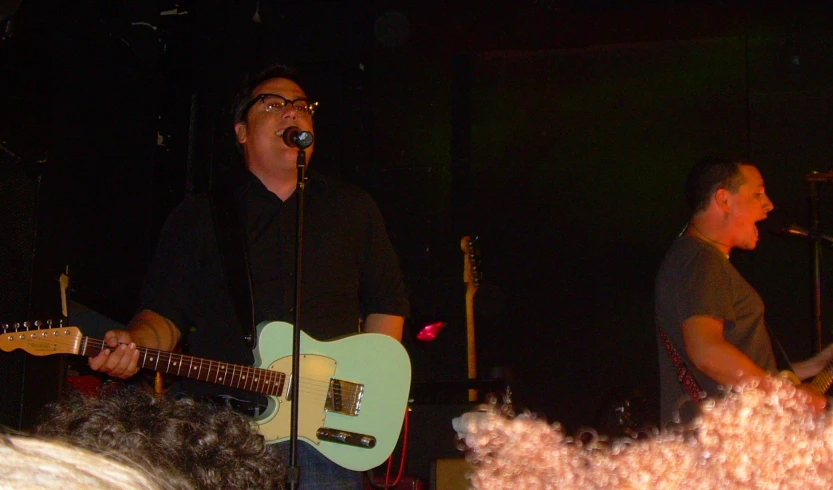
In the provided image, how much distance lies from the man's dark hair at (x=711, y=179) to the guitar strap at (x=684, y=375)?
59 cm

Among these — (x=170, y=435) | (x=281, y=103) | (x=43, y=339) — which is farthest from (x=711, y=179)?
(x=170, y=435)

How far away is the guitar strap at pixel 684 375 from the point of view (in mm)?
3582

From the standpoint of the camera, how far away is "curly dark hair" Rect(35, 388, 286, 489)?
849mm

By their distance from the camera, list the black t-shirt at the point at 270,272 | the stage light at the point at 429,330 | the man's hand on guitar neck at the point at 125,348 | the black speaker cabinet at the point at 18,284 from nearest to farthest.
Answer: the man's hand on guitar neck at the point at 125,348 < the black t-shirt at the point at 270,272 < the black speaker cabinet at the point at 18,284 < the stage light at the point at 429,330

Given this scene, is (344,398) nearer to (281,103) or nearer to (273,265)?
(273,265)

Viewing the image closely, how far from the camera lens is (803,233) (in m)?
4.60

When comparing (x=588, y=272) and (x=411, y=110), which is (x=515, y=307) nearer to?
(x=588, y=272)

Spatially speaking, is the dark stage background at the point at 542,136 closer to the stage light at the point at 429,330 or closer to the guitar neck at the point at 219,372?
the stage light at the point at 429,330

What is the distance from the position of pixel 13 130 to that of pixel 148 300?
0.88 meters

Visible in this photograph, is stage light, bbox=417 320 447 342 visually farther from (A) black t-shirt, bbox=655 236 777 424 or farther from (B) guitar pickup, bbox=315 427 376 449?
(B) guitar pickup, bbox=315 427 376 449

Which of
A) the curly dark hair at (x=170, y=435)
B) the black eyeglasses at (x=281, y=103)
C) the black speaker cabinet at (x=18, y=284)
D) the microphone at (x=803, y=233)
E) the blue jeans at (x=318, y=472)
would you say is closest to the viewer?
the curly dark hair at (x=170, y=435)

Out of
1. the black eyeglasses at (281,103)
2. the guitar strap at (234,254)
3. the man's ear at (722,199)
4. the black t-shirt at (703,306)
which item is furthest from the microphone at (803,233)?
→ the guitar strap at (234,254)

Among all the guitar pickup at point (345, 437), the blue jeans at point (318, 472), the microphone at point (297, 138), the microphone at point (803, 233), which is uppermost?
the microphone at point (803, 233)

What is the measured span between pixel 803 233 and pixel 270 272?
284 cm
